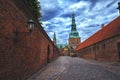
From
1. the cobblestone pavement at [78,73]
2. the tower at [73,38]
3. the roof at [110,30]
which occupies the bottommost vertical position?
the cobblestone pavement at [78,73]

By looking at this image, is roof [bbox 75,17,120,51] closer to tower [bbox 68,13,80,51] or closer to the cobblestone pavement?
the cobblestone pavement

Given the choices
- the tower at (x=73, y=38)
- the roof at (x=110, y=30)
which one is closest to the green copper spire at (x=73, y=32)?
the tower at (x=73, y=38)

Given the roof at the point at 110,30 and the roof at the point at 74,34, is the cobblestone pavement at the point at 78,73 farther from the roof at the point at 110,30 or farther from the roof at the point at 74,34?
the roof at the point at 74,34

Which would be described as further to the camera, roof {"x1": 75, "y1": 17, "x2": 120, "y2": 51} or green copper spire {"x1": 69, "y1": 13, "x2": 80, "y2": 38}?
green copper spire {"x1": 69, "y1": 13, "x2": 80, "y2": 38}

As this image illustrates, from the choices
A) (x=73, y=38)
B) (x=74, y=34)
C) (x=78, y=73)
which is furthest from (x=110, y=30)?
(x=74, y=34)

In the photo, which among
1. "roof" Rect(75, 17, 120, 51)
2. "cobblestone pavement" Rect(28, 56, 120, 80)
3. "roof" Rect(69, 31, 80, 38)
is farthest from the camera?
"roof" Rect(69, 31, 80, 38)

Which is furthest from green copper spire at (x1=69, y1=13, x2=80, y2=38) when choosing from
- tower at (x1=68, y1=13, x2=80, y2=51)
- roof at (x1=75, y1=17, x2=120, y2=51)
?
roof at (x1=75, y1=17, x2=120, y2=51)

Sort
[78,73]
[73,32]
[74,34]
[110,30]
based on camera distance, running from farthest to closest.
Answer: [73,32]
[74,34]
[110,30]
[78,73]

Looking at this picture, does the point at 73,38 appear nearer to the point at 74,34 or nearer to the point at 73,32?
the point at 74,34

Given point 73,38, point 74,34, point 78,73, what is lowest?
point 78,73

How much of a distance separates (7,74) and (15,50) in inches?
45.6

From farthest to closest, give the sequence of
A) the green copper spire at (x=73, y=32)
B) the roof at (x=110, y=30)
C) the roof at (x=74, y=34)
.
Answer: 1. the green copper spire at (x=73, y=32)
2. the roof at (x=74, y=34)
3. the roof at (x=110, y=30)

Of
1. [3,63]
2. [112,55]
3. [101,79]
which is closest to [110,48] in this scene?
[112,55]

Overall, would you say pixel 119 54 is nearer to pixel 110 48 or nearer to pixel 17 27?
pixel 110 48
